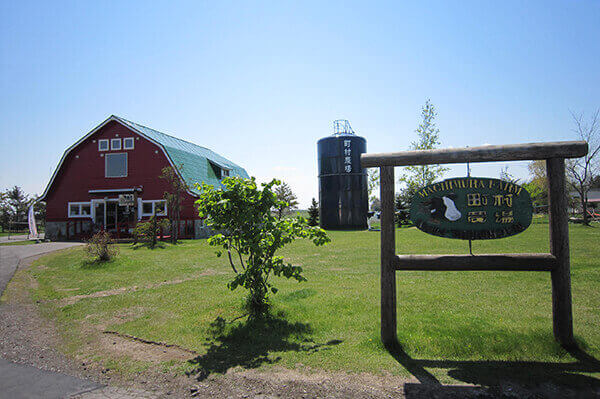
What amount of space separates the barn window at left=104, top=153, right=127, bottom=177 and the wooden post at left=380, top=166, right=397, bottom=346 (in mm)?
23268

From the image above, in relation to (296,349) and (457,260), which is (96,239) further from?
(457,260)

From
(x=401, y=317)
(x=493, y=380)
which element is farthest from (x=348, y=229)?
(x=493, y=380)

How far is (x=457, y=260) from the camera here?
13.6ft

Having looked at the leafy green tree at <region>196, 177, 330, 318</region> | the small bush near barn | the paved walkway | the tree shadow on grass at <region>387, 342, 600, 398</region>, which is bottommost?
the tree shadow on grass at <region>387, 342, 600, 398</region>

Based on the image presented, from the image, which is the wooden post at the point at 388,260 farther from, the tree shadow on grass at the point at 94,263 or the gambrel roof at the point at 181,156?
the gambrel roof at the point at 181,156

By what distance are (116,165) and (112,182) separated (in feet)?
4.04

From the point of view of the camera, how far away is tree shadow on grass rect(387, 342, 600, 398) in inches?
122

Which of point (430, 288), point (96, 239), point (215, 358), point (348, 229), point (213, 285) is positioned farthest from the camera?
point (348, 229)

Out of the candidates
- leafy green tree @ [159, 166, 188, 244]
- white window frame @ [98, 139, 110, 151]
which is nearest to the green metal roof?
leafy green tree @ [159, 166, 188, 244]

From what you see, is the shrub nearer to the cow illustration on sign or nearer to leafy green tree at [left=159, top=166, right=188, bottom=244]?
leafy green tree at [left=159, top=166, right=188, bottom=244]

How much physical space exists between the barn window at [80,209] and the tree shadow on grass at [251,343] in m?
23.2

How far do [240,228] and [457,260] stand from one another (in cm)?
305

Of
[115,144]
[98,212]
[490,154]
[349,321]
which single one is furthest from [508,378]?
[98,212]

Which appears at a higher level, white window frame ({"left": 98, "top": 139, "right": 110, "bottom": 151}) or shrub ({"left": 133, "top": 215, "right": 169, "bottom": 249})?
white window frame ({"left": 98, "top": 139, "right": 110, "bottom": 151})
